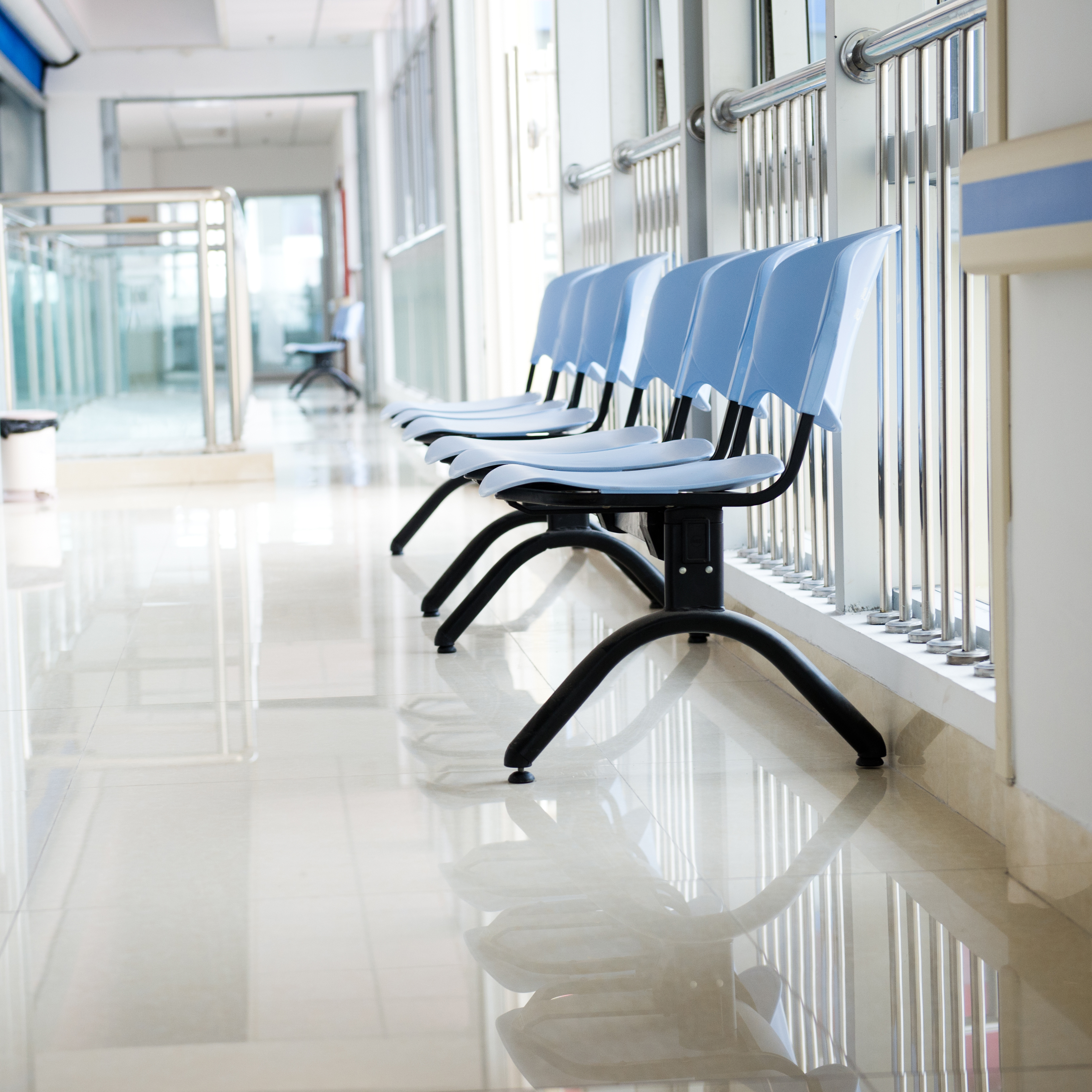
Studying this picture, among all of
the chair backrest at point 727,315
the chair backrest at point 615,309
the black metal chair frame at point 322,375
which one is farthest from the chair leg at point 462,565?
the black metal chair frame at point 322,375

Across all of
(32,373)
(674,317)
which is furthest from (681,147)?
(32,373)

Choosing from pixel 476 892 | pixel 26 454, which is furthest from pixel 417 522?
pixel 476 892

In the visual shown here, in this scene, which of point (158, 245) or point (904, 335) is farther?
point (158, 245)

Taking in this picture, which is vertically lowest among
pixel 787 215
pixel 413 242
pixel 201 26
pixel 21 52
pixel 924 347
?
pixel 924 347

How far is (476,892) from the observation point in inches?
64.1

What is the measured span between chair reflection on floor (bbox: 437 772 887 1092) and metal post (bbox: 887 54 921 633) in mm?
430

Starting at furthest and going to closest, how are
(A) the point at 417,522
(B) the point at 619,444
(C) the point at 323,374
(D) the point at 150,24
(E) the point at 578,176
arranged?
1. (C) the point at 323,374
2. (D) the point at 150,24
3. (E) the point at 578,176
4. (A) the point at 417,522
5. (B) the point at 619,444

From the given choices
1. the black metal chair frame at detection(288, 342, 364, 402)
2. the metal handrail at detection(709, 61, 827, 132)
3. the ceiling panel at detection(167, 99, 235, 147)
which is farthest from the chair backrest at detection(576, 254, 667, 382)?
the ceiling panel at detection(167, 99, 235, 147)

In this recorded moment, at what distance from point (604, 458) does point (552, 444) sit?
0.44 m

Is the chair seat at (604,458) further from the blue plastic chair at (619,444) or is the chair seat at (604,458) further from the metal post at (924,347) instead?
the metal post at (924,347)

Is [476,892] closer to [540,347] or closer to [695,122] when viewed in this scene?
[695,122]

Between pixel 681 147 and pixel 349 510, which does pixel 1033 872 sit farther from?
pixel 349 510

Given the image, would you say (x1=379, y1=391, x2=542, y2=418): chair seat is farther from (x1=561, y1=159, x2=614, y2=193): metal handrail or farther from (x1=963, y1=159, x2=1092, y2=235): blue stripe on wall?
(x1=963, y1=159, x2=1092, y2=235): blue stripe on wall

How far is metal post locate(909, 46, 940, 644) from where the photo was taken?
2.13 metres
